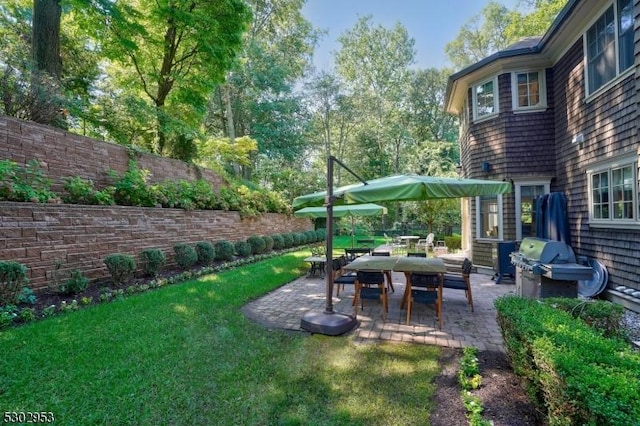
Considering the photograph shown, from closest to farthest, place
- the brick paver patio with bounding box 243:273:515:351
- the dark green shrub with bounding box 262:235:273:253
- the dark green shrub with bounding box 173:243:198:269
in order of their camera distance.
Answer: the brick paver patio with bounding box 243:273:515:351, the dark green shrub with bounding box 173:243:198:269, the dark green shrub with bounding box 262:235:273:253

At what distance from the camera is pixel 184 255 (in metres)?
7.97

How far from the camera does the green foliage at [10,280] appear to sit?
4402 millimetres

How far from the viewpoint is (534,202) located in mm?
8125

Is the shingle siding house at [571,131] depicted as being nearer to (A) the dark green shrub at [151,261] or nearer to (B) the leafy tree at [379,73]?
(A) the dark green shrub at [151,261]

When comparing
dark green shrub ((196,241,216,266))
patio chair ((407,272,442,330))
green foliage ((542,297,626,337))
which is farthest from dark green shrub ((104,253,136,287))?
green foliage ((542,297,626,337))

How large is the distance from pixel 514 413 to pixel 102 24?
44.9 ft

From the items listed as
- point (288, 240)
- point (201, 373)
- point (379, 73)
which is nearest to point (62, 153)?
point (201, 373)

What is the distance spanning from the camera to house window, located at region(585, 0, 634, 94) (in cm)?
527

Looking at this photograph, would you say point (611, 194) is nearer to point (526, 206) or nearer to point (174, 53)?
point (526, 206)

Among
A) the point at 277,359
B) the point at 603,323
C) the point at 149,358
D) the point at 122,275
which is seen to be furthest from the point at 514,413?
the point at 122,275

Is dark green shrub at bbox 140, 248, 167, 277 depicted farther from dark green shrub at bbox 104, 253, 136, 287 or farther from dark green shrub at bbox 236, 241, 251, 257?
dark green shrub at bbox 236, 241, 251, 257

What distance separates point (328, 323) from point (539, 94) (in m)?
8.59

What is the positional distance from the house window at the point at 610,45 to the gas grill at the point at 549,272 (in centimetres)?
346

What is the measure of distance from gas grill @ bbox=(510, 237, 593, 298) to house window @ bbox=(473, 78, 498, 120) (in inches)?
198
